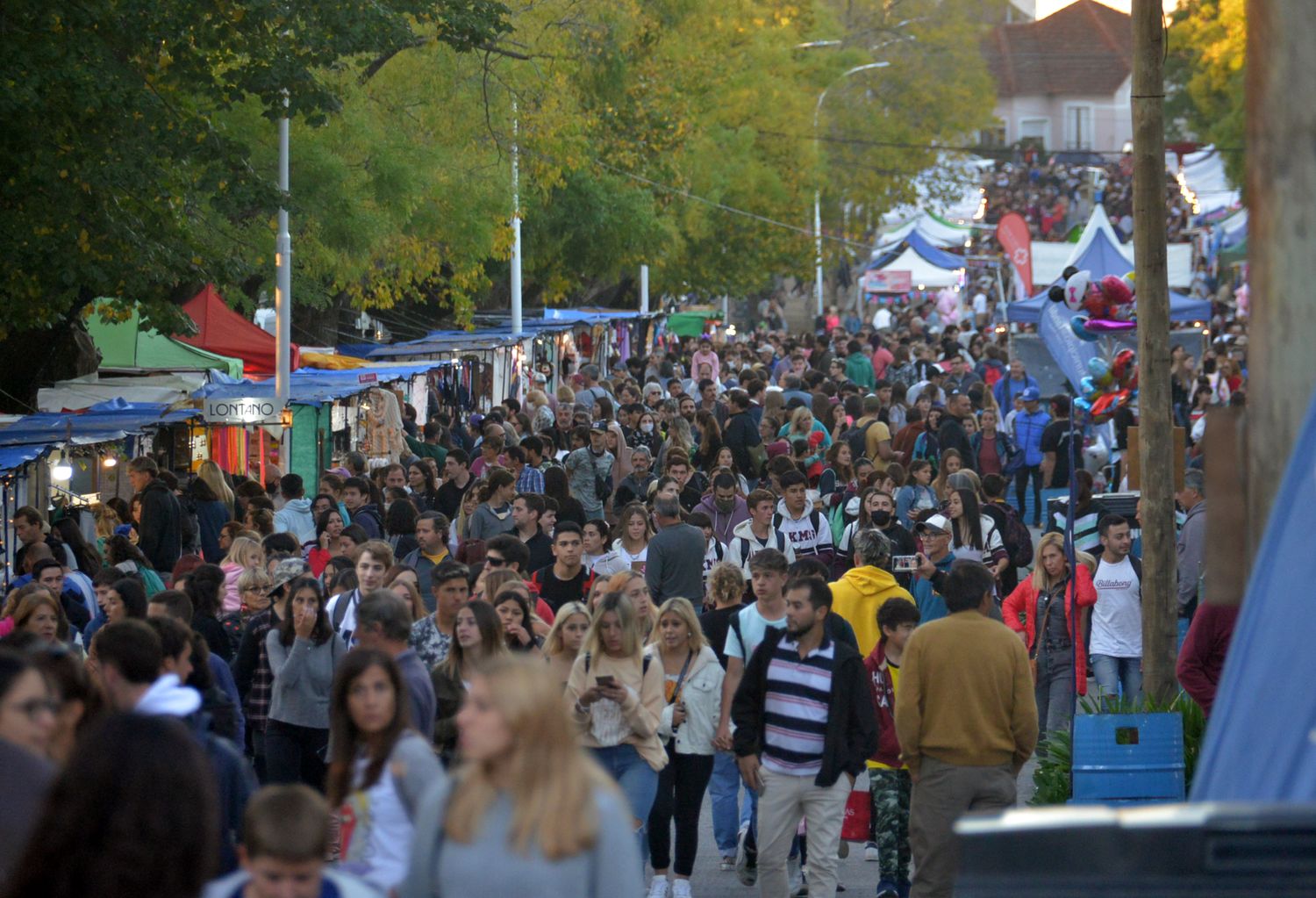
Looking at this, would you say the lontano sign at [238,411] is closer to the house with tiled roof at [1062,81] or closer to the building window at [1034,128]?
the house with tiled roof at [1062,81]

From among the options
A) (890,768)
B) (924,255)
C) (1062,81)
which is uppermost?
(1062,81)

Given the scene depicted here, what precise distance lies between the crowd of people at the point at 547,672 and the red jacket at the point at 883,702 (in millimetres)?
16

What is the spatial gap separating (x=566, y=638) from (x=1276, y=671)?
496cm

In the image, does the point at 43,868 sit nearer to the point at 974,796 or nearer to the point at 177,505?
the point at 974,796

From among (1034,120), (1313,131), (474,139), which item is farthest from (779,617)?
(1034,120)

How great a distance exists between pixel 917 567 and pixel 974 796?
4.24 m

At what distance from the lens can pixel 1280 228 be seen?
4570mm

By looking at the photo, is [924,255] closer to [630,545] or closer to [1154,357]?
[630,545]

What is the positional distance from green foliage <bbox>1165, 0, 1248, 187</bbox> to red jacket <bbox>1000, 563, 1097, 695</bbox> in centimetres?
1263

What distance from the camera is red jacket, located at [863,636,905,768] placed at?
30.3ft

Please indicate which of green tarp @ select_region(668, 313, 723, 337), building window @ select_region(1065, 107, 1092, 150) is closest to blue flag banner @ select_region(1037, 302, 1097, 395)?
green tarp @ select_region(668, 313, 723, 337)

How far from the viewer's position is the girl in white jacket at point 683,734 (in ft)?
30.0

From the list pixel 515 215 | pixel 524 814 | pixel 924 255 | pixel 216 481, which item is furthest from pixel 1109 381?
pixel 924 255

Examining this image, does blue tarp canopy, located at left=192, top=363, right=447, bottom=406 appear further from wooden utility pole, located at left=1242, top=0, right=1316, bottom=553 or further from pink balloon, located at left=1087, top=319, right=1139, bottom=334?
wooden utility pole, located at left=1242, top=0, right=1316, bottom=553
